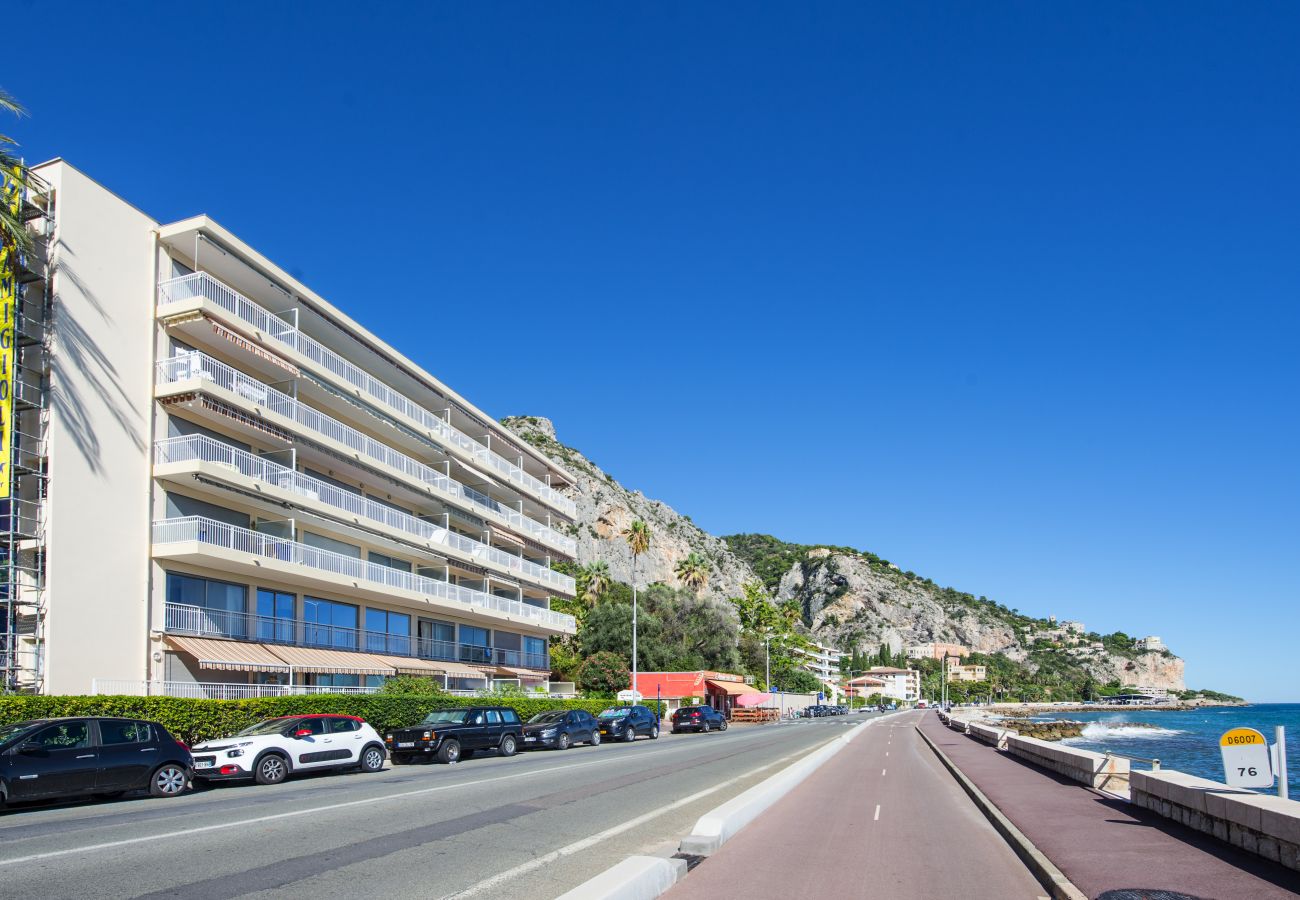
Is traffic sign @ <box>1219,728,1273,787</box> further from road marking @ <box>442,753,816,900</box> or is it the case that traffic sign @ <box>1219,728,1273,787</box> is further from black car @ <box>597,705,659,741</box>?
black car @ <box>597,705,659,741</box>

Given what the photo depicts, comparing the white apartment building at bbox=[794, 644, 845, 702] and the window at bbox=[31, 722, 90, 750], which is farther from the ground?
the window at bbox=[31, 722, 90, 750]

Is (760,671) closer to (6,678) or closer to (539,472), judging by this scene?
(539,472)

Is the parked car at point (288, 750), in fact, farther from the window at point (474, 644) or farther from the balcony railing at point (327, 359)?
the window at point (474, 644)

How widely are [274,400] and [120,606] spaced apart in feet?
28.4

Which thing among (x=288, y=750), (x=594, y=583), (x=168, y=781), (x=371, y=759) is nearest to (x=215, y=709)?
(x=371, y=759)

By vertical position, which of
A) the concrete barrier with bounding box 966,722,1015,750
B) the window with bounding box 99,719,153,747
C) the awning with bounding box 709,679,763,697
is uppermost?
the window with bounding box 99,719,153,747

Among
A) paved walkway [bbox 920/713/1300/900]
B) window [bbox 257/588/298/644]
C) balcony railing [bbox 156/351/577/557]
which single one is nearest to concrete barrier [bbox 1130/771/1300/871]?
paved walkway [bbox 920/713/1300/900]

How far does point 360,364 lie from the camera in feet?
137

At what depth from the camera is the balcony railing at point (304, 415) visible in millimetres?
29906

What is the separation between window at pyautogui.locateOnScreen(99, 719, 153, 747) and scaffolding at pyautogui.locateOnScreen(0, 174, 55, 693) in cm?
878

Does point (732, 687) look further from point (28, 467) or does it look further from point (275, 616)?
point (28, 467)

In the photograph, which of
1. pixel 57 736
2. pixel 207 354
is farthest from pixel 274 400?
pixel 57 736

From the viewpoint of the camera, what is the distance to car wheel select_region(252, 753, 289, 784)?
20.4 m

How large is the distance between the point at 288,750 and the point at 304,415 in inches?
621
